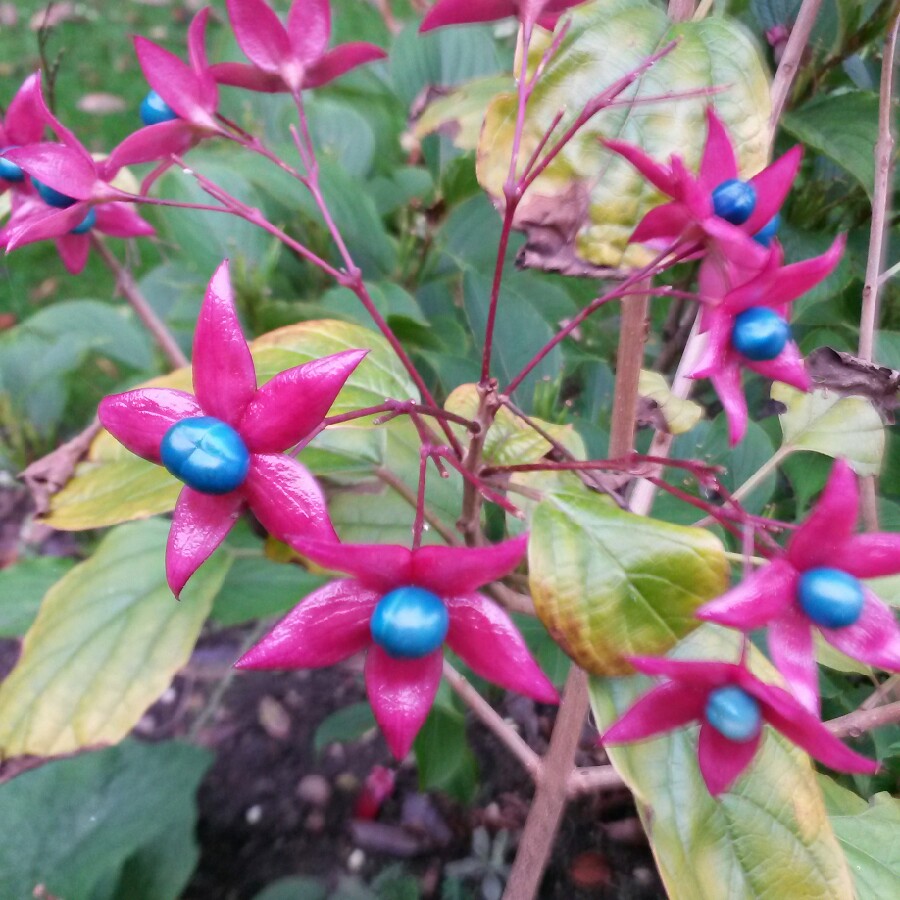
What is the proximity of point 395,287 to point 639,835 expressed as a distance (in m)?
0.70

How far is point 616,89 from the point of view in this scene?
444 mm

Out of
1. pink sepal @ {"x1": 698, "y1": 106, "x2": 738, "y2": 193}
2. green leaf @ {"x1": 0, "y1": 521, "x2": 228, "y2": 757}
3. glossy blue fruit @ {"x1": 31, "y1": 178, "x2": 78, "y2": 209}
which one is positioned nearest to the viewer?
pink sepal @ {"x1": 698, "y1": 106, "x2": 738, "y2": 193}

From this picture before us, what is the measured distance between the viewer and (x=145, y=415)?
40cm

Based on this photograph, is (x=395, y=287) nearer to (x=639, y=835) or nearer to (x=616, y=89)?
(x=616, y=89)

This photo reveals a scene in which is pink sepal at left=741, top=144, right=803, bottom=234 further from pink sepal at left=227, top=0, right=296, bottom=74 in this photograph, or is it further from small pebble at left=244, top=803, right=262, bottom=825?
small pebble at left=244, top=803, right=262, bottom=825

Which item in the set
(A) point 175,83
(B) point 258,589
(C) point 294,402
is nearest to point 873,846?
(C) point 294,402

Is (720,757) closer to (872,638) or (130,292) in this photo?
(872,638)

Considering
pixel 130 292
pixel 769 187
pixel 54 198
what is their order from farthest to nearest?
pixel 130 292, pixel 54 198, pixel 769 187

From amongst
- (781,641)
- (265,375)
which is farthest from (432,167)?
(781,641)

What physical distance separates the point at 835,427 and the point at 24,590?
0.86 m

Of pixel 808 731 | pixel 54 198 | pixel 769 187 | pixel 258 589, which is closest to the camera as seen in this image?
pixel 808 731

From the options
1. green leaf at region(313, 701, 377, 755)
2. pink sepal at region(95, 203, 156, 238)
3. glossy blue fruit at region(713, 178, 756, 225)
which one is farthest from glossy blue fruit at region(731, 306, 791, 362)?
green leaf at region(313, 701, 377, 755)

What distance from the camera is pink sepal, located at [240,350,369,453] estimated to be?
14.6 inches

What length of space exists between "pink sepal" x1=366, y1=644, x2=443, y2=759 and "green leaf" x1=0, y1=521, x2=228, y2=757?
352 millimetres
